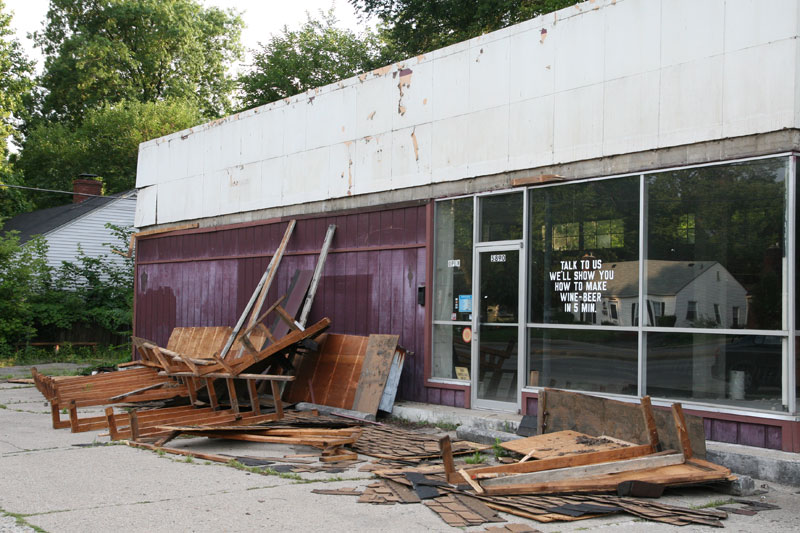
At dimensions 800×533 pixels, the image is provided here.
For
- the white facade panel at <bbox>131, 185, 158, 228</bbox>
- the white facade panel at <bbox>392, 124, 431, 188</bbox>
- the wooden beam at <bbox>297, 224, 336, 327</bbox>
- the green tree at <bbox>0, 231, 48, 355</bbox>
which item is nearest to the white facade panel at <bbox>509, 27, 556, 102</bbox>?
the white facade panel at <bbox>392, 124, 431, 188</bbox>

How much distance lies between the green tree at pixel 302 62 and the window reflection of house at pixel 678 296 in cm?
3977

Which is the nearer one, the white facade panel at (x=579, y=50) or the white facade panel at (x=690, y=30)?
the white facade panel at (x=690, y=30)


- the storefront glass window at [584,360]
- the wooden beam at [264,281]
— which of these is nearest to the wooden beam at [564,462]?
the storefront glass window at [584,360]

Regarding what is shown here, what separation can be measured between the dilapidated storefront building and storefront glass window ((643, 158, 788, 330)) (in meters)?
0.02

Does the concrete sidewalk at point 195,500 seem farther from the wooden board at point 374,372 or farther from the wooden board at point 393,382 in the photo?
the wooden board at point 393,382

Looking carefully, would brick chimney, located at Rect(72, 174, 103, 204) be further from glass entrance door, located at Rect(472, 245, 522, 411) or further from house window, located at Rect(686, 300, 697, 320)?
house window, located at Rect(686, 300, 697, 320)

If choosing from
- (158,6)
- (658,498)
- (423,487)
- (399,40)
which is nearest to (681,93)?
(658,498)

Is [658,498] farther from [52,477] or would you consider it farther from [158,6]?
[158,6]

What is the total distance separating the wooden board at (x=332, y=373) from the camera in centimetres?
1325

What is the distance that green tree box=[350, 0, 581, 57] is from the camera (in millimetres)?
30188

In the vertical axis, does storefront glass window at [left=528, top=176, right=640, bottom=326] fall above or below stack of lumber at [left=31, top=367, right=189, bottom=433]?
above

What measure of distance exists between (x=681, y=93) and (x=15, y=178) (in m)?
37.7

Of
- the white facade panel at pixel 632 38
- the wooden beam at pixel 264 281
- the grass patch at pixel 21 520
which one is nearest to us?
the grass patch at pixel 21 520

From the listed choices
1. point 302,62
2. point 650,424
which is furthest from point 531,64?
point 302,62
